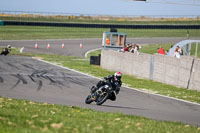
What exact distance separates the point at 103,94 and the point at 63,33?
49.3 meters

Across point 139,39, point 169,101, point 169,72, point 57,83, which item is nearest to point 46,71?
point 57,83

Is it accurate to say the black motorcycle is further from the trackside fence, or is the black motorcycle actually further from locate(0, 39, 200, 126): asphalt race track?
the trackside fence

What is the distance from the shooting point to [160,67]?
947 inches

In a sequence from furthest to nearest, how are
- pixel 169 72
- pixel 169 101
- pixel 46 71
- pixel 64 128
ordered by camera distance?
1. pixel 46 71
2. pixel 169 72
3. pixel 169 101
4. pixel 64 128

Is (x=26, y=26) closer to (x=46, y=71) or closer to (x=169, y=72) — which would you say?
(x=46, y=71)

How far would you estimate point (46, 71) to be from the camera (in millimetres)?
27141

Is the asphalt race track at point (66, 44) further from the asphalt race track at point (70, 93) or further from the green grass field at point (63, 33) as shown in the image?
the asphalt race track at point (70, 93)

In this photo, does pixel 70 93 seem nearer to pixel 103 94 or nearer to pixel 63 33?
pixel 103 94

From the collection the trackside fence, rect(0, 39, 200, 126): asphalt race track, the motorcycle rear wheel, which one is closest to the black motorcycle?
the motorcycle rear wheel

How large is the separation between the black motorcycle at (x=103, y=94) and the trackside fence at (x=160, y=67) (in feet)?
22.7

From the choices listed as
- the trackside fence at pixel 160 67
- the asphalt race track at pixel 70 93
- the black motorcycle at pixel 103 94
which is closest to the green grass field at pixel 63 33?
the asphalt race track at pixel 70 93

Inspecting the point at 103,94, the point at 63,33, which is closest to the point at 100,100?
the point at 103,94

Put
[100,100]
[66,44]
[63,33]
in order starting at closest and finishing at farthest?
[100,100] < [66,44] < [63,33]

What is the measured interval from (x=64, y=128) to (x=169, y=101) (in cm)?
1091
